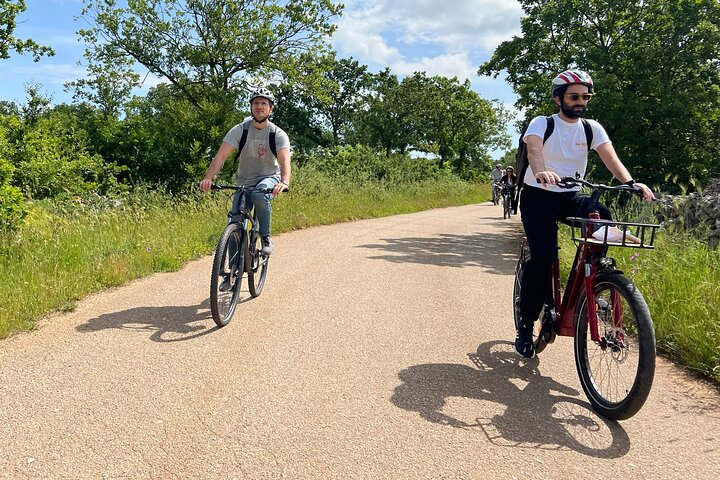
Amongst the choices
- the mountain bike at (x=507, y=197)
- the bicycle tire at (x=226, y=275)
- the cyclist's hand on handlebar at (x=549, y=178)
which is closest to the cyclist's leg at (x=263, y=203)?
the bicycle tire at (x=226, y=275)

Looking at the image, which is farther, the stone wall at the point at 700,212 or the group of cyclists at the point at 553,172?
the stone wall at the point at 700,212

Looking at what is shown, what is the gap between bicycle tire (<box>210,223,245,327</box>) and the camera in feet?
14.1

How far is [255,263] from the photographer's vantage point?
5.34 metres

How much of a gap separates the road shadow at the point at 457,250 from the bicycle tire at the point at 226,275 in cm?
366

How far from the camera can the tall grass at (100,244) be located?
4801 mm

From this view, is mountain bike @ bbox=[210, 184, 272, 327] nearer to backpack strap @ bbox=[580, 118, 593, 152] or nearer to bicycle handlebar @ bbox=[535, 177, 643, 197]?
bicycle handlebar @ bbox=[535, 177, 643, 197]

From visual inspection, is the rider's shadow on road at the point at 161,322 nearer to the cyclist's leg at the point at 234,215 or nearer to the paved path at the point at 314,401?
the paved path at the point at 314,401

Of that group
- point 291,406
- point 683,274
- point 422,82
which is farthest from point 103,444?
point 422,82

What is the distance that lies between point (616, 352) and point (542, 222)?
99 cm

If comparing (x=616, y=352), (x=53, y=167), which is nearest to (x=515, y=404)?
(x=616, y=352)

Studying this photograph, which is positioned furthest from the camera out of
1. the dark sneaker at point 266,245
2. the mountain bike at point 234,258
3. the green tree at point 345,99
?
the green tree at point 345,99

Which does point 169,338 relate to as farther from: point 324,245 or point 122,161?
point 122,161

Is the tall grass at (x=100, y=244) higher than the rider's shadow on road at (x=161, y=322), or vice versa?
the tall grass at (x=100, y=244)

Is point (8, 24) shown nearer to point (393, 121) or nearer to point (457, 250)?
point (457, 250)
